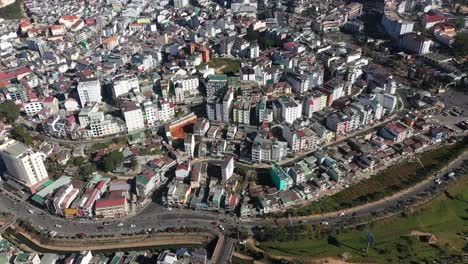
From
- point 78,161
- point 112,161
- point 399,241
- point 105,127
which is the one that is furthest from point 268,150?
point 78,161

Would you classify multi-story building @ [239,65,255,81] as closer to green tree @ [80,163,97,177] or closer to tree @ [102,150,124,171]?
tree @ [102,150,124,171]


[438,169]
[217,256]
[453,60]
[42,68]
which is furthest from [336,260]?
[42,68]

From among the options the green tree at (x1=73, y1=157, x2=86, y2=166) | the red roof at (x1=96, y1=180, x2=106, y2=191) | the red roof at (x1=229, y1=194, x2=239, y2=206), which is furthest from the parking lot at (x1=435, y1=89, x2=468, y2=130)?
the green tree at (x1=73, y1=157, x2=86, y2=166)

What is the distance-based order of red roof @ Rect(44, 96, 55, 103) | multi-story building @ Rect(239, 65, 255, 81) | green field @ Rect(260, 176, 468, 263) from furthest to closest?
multi-story building @ Rect(239, 65, 255, 81)
red roof @ Rect(44, 96, 55, 103)
green field @ Rect(260, 176, 468, 263)

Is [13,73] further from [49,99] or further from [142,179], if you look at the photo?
[142,179]

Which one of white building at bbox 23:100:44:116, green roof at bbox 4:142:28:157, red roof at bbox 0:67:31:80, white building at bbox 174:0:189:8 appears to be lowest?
white building at bbox 23:100:44:116

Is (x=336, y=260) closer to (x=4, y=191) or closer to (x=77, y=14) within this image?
(x=4, y=191)

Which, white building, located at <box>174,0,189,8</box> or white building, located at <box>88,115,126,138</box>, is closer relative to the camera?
white building, located at <box>88,115,126,138</box>
